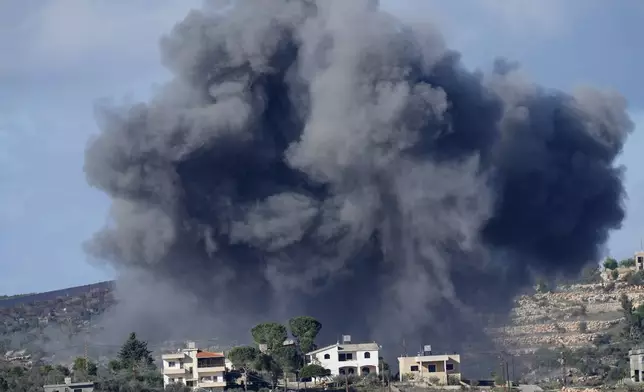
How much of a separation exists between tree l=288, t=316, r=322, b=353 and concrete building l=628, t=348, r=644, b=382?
39.3ft

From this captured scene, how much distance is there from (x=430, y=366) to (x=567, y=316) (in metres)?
16.3

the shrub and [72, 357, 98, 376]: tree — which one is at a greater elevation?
the shrub

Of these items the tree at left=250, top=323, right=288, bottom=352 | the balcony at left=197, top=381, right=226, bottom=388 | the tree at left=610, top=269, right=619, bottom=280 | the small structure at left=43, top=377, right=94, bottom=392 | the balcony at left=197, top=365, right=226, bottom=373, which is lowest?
the small structure at left=43, top=377, right=94, bottom=392

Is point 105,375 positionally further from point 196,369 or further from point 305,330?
point 305,330

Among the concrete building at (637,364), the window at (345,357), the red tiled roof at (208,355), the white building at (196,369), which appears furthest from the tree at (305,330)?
the concrete building at (637,364)

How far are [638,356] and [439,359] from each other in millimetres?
7311

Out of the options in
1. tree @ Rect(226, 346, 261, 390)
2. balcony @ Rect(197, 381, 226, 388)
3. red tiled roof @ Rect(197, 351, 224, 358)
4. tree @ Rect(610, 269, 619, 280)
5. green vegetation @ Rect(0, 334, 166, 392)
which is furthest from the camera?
tree @ Rect(610, 269, 619, 280)

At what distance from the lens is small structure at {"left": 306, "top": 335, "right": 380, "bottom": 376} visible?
158ft

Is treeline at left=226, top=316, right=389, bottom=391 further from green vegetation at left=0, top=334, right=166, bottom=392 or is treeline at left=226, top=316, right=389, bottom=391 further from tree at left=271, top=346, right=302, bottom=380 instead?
green vegetation at left=0, top=334, right=166, bottom=392

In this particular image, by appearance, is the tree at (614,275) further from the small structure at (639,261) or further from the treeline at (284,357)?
the treeline at (284,357)

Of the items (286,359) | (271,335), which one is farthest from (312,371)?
(271,335)

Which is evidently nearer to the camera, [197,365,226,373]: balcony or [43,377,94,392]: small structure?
[43,377,94,392]: small structure

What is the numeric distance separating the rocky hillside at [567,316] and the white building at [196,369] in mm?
13357

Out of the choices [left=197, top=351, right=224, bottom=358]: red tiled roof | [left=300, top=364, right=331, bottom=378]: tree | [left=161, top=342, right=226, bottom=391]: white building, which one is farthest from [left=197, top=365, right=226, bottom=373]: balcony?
[left=300, top=364, right=331, bottom=378]: tree
